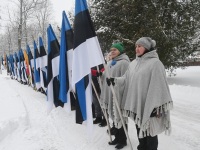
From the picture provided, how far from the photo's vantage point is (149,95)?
3689 mm

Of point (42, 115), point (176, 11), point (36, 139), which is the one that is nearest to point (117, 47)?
point (36, 139)

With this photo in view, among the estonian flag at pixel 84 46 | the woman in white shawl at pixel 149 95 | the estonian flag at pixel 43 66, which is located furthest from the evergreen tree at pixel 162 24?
the woman in white shawl at pixel 149 95

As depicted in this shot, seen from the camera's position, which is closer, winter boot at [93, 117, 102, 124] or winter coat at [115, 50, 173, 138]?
winter coat at [115, 50, 173, 138]

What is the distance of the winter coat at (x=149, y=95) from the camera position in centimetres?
364

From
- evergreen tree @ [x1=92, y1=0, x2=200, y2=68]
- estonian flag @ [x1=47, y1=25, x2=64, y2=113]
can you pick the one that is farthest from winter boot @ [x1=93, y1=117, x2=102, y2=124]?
evergreen tree @ [x1=92, y1=0, x2=200, y2=68]

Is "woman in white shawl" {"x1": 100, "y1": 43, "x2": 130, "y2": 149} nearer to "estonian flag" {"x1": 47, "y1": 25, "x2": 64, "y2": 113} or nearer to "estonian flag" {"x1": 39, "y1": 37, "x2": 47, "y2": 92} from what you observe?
"estonian flag" {"x1": 47, "y1": 25, "x2": 64, "y2": 113}

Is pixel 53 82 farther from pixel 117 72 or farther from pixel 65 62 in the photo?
pixel 117 72

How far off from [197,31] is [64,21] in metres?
11.8

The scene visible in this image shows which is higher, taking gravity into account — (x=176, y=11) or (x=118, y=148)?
(x=176, y=11)

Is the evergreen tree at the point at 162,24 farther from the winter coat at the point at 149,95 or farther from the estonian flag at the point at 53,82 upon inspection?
the winter coat at the point at 149,95

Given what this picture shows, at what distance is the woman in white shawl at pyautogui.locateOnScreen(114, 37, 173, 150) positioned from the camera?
3.65 meters

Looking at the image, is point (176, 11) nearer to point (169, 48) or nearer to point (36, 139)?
point (169, 48)

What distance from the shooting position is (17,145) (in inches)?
193

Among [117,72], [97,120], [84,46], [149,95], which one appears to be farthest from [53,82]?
[149,95]
